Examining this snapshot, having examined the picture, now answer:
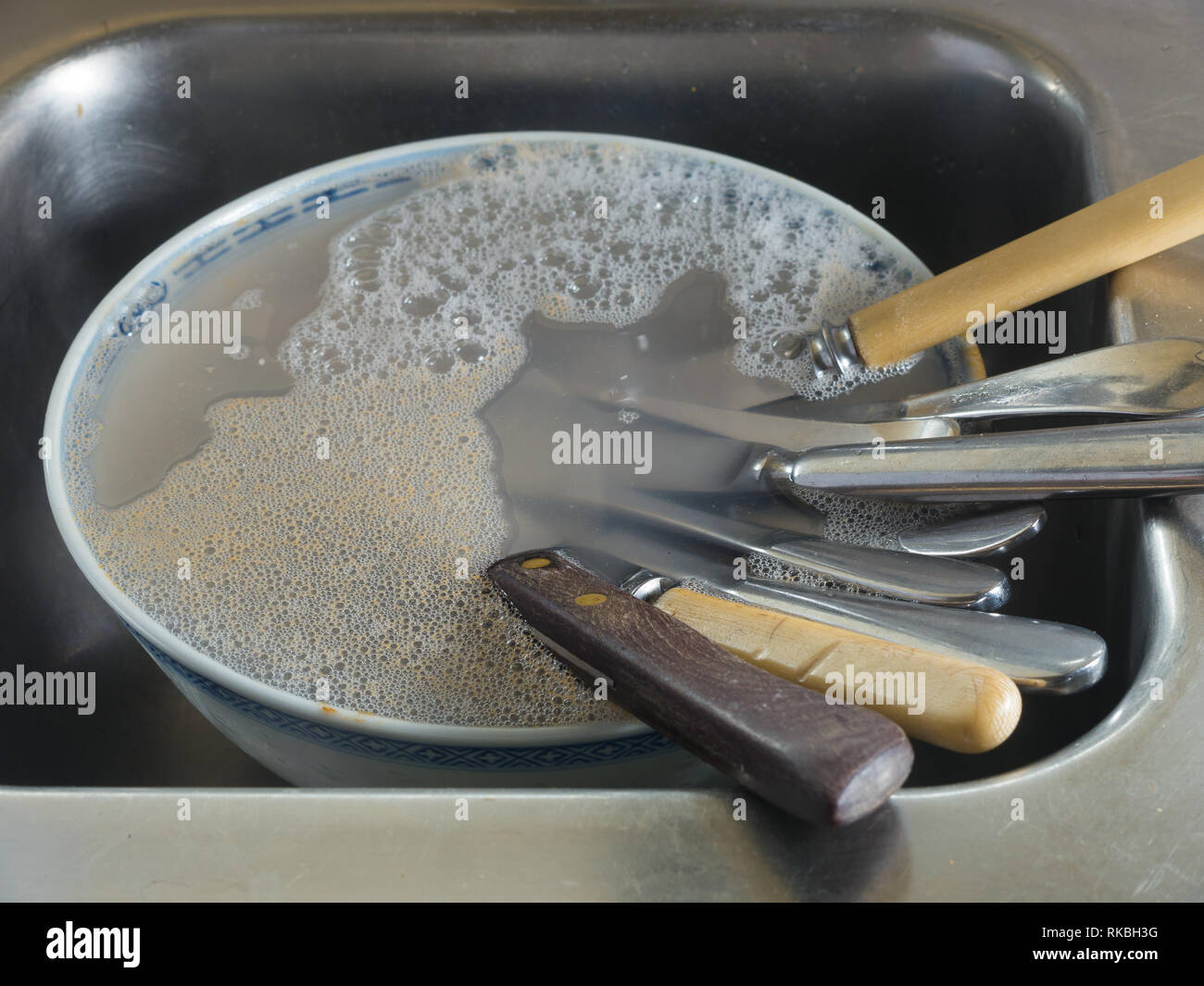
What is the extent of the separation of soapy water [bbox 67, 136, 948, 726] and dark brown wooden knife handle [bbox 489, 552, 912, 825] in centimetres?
5

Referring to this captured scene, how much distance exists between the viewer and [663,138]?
65 centimetres

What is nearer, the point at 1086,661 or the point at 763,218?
the point at 1086,661

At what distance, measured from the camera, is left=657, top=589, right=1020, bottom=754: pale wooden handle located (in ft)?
1.04

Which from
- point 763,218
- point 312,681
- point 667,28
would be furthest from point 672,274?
point 312,681

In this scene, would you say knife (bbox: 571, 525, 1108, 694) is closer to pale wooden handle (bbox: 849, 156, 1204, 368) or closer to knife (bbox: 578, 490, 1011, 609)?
knife (bbox: 578, 490, 1011, 609)

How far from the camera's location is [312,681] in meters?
0.40

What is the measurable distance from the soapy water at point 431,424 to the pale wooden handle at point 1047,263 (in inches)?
1.1

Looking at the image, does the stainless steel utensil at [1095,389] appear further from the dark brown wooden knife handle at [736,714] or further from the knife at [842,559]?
the dark brown wooden knife handle at [736,714]

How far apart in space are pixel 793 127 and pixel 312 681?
0.44 m

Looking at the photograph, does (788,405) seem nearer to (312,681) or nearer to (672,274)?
(672,274)

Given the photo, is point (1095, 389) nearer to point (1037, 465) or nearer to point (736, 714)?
point (1037, 465)

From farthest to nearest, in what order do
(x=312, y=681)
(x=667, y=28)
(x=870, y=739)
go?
(x=667, y=28) < (x=312, y=681) < (x=870, y=739)

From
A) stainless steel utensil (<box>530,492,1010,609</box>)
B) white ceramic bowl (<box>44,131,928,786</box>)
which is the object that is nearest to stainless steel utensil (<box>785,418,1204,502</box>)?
stainless steel utensil (<box>530,492,1010,609</box>)
